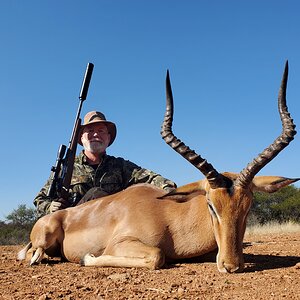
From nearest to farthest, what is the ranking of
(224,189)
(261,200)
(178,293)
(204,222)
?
(178,293) → (224,189) → (204,222) → (261,200)

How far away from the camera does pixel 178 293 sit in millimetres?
3668

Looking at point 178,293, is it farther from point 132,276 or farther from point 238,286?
point 132,276

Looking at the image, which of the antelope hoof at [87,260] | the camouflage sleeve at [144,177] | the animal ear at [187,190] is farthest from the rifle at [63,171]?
the animal ear at [187,190]

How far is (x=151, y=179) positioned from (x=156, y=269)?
143 inches

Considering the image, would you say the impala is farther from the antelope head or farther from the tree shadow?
the tree shadow

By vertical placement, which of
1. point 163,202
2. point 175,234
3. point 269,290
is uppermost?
point 163,202

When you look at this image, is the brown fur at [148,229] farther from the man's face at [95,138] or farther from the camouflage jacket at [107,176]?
the man's face at [95,138]

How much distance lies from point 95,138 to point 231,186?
4746mm

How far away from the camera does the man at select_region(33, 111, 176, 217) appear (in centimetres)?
853

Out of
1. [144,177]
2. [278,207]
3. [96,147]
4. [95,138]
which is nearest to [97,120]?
[95,138]

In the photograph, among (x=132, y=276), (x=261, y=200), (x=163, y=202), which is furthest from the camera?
(x=261, y=200)

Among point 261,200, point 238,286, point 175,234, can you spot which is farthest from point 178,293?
point 261,200

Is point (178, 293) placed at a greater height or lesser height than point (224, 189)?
lesser

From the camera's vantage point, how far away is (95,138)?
917cm
